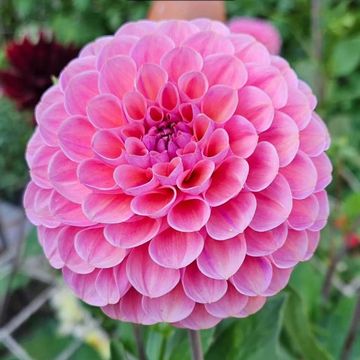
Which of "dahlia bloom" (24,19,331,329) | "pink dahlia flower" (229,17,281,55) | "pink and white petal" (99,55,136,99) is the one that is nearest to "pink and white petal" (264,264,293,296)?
"dahlia bloom" (24,19,331,329)

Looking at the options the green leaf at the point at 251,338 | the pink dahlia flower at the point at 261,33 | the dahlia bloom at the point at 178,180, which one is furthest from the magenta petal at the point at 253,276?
the pink dahlia flower at the point at 261,33

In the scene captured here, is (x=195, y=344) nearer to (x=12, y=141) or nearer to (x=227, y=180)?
(x=227, y=180)

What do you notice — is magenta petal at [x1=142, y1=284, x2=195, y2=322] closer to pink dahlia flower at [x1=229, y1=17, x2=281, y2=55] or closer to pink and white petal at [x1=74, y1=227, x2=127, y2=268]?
pink and white petal at [x1=74, y1=227, x2=127, y2=268]

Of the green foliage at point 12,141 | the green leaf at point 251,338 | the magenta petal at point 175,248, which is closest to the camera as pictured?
the magenta petal at point 175,248

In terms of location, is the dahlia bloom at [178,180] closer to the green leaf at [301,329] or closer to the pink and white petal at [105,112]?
the pink and white petal at [105,112]

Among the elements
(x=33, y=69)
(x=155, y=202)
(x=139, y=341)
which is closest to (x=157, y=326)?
(x=139, y=341)

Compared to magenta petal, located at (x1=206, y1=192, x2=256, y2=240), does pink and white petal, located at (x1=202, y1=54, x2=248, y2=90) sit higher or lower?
higher
